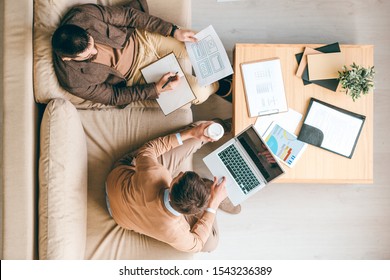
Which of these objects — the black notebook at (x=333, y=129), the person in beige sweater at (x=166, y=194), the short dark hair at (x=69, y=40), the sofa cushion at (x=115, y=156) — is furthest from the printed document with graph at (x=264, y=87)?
the short dark hair at (x=69, y=40)

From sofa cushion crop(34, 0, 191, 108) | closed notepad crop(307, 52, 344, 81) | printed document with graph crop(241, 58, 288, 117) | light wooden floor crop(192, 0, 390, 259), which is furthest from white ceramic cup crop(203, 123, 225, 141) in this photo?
sofa cushion crop(34, 0, 191, 108)

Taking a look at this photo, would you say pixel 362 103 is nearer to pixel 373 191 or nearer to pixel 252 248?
pixel 373 191

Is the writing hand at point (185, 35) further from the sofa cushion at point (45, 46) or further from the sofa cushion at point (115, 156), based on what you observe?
the sofa cushion at point (45, 46)

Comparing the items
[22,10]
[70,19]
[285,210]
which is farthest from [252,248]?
[22,10]

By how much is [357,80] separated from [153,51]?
3.36ft

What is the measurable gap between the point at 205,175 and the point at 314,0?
4.16 feet

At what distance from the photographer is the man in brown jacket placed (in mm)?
1610

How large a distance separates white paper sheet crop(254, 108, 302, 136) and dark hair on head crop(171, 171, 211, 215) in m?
0.54

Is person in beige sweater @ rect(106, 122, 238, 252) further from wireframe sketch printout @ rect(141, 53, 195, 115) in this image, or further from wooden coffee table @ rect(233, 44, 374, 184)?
wooden coffee table @ rect(233, 44, 374, 184)

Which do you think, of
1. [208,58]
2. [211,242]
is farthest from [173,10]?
[211,242]

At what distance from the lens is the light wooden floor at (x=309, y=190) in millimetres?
2316

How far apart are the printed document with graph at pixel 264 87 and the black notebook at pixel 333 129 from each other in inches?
5.6

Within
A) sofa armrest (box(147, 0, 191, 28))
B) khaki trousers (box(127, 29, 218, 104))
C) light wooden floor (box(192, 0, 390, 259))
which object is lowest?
light wooden floor (box(192, 0, 390, 259))

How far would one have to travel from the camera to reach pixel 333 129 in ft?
6.07
